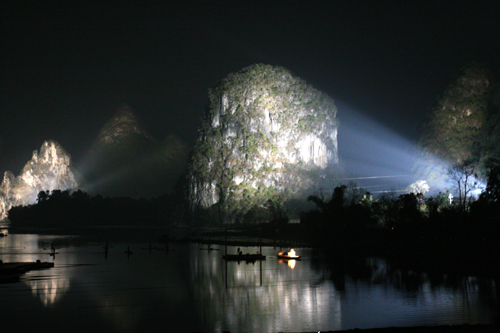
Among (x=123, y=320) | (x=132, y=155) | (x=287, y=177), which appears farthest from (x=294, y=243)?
(x=132, y=155)

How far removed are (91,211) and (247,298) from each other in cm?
11673

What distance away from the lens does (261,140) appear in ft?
378

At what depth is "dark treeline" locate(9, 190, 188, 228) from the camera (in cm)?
12606

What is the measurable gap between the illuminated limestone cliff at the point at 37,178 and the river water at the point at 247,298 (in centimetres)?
14789

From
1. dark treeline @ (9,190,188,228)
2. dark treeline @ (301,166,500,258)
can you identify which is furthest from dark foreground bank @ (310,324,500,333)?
dark treeline @ (9,190,188,228)

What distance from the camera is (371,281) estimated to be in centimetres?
2300

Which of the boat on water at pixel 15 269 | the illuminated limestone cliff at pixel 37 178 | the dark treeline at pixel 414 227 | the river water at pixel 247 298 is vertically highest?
the illuminated limestone cliff at pixel 37 178

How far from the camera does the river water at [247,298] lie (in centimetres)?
1531

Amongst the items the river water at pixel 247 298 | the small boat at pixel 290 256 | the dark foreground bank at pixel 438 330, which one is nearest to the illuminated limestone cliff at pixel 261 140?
the small boat at pixel 290 256

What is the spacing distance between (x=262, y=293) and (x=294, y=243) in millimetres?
27895

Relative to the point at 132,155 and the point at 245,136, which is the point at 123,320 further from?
the point at 132,155

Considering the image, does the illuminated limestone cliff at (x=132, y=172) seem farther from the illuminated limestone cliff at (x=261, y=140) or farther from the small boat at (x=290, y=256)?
the small boat at (x=290, y=256)

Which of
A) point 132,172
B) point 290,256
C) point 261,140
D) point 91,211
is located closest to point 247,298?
point 290,256

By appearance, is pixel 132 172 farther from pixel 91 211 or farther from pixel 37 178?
pixel 91 211
